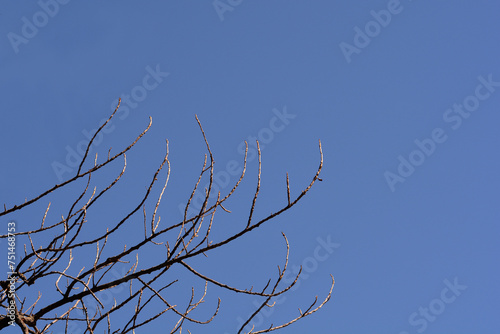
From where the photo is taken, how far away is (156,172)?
2.57 m

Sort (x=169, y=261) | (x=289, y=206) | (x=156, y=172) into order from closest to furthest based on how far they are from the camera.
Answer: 1. (x=289, y=206)
2. (x=169, y=261)
3. (x=156, y=172)

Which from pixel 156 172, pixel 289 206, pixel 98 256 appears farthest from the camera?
pixel 98 256

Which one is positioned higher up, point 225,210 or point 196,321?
point 225,210

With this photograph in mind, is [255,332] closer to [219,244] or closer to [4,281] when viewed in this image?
[219,244]

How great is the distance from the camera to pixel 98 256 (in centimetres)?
294

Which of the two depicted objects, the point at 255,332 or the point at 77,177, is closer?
the point at 77,177

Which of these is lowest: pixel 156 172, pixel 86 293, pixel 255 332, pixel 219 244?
pixel 255 332

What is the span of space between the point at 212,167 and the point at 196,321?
32.6 inches

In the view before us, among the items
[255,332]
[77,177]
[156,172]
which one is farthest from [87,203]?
[255,332]

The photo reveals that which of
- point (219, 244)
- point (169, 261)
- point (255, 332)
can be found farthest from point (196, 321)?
point (219, 244)

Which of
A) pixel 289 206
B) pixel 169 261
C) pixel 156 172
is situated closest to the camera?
pixel 289 206

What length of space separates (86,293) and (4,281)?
0.47 meters

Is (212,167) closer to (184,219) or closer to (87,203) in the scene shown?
(184,219)

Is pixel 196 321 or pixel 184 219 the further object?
pixel 196 321
